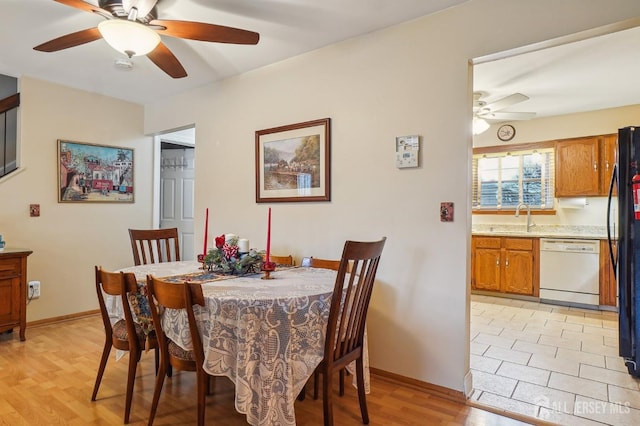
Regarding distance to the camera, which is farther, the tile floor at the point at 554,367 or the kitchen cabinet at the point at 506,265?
the kitchen cabinet at the point at 506,265

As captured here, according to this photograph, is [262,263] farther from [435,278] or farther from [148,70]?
[148,70]

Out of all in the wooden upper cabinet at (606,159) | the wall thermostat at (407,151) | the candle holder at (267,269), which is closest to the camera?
the candle holder at (267,269)

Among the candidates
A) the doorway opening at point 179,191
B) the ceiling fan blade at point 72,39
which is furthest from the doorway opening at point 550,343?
the doorway opening at point 179,191

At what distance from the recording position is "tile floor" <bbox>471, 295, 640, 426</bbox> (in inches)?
83.9

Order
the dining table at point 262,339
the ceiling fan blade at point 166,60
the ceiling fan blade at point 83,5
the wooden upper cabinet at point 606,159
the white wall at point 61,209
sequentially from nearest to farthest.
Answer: the dining table at point 262,339
the ceiling fan blade at point 83,5
the ceiling fan blade at point 166,60
the white wall at point 61,209
the wooden upper cabinet at point 606,159

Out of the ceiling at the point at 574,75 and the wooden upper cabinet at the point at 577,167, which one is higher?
the ceiling at the point at 574,75

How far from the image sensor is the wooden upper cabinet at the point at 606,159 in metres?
4.40

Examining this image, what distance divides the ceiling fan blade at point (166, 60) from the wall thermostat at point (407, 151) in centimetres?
158

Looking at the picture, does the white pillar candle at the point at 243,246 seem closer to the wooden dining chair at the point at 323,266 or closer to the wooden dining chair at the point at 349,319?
the wooden dining chair at the point at 323,266

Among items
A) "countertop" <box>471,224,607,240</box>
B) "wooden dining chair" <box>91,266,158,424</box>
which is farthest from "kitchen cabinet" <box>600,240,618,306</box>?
"wooden dining chair" <box>91,266,158,424</box>

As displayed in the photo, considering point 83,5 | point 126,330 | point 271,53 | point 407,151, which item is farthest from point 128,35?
point 407,151

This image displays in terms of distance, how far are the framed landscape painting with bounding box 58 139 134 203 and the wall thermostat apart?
11.0 ft

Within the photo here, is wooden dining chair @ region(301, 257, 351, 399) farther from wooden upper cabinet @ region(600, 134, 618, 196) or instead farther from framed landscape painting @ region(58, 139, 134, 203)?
wooden upper cabinet @ region(600, 134, 618, 196)

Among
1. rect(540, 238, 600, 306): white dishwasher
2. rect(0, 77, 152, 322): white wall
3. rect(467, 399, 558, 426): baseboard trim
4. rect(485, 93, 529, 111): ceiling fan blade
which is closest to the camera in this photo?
rect(467, 399, 558, 426): baseboard trim
